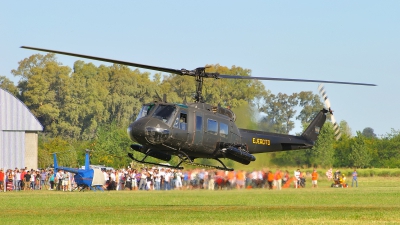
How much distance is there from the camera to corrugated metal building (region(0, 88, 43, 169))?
219 feet

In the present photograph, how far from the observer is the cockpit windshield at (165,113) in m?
27.5

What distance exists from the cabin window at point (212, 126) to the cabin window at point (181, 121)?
0.97 meters

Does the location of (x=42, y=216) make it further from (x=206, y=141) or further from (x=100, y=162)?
(x=100, y=162)

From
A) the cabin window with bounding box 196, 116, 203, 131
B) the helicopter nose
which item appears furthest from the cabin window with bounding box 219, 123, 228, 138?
the helicopter nose

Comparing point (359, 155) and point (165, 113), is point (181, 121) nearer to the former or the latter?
point (165, 113)

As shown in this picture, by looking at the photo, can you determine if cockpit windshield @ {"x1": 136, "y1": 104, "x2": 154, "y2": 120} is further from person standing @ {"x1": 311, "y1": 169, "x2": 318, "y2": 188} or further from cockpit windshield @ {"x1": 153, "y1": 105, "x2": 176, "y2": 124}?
person standing @ {"x1": 311, "y1": 169, "x2": 318, "y2": 188}

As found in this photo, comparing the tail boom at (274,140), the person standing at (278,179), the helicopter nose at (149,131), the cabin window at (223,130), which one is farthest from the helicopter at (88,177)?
the helicopter nose at (149,131)

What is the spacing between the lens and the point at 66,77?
121m

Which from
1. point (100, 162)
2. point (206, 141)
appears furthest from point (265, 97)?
point (206, 141)

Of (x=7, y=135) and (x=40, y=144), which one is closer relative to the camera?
(x=7, y=135)

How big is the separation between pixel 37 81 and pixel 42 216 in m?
92.3

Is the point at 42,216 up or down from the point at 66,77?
down

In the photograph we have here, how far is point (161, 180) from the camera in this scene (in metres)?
53.0

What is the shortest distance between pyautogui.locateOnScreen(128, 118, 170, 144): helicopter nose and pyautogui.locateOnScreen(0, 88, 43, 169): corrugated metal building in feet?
135
